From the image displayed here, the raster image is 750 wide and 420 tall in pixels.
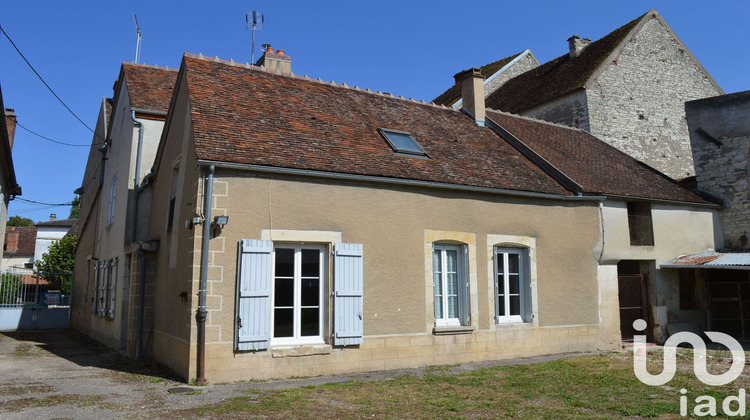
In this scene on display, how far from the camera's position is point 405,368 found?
9.09 meters

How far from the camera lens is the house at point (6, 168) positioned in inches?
545

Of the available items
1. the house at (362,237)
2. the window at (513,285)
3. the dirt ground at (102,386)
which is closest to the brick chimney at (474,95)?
the house at (362,237)

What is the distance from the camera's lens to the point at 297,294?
A: 8414 mm

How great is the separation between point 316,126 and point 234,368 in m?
4.58

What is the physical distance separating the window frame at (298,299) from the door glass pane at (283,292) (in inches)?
1.4

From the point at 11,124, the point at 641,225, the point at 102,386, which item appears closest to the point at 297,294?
the point at 102,386

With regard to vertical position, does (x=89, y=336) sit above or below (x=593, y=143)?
below

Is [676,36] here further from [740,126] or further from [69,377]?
[69,377]

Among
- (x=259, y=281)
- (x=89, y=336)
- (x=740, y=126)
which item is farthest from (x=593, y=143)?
(x=89, y=336)

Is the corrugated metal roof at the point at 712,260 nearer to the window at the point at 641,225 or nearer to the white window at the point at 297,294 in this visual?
the window at the point at 641,225

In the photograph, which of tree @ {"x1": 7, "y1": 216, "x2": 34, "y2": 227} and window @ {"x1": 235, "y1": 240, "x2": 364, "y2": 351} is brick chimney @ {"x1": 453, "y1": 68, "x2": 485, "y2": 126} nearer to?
window @ {"x1": 235, "y1": 240, "x2": 364, "y2": 351}

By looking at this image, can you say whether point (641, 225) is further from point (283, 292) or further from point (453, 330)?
point (283, 292)

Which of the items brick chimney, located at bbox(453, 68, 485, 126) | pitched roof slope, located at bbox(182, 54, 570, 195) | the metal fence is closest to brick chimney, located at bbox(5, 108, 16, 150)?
the metal fence

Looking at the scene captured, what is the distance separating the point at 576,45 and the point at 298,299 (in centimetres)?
1773
